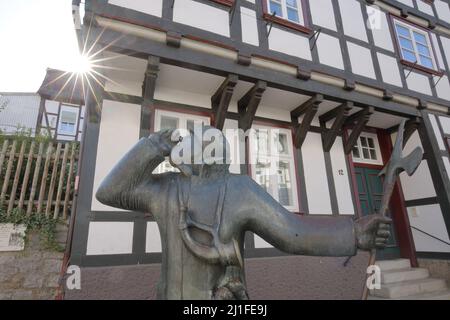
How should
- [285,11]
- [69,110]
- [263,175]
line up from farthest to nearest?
[69,110] → [285,11] → [263,175]

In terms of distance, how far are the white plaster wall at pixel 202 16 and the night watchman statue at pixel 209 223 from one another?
387 centimetres

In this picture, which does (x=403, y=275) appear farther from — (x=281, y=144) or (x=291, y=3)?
(x=291, y=3)

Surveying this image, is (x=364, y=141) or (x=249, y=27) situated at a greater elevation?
(x=249, y=27)

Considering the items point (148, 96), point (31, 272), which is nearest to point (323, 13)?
point (148, 96)

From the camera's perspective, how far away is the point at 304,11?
5.51 m

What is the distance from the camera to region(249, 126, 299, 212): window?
493 centimetres

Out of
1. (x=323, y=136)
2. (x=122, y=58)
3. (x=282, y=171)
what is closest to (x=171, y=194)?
(x=122, y=58)

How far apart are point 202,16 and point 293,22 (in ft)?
6.38

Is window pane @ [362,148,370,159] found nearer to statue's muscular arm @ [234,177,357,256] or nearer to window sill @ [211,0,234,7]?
window sill @ [211,0,234,7]

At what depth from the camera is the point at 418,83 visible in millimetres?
6441

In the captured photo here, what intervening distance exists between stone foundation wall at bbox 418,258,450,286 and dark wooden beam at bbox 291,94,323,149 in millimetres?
3799

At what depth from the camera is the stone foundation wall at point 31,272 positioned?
350 centimetres

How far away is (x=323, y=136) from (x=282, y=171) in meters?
1.33

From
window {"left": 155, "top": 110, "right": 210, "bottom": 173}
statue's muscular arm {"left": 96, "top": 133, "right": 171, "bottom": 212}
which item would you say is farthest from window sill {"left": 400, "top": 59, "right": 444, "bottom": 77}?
statue's muscular arm {"left": 96, "top": 133, "right": 171, "bottom": 212}
